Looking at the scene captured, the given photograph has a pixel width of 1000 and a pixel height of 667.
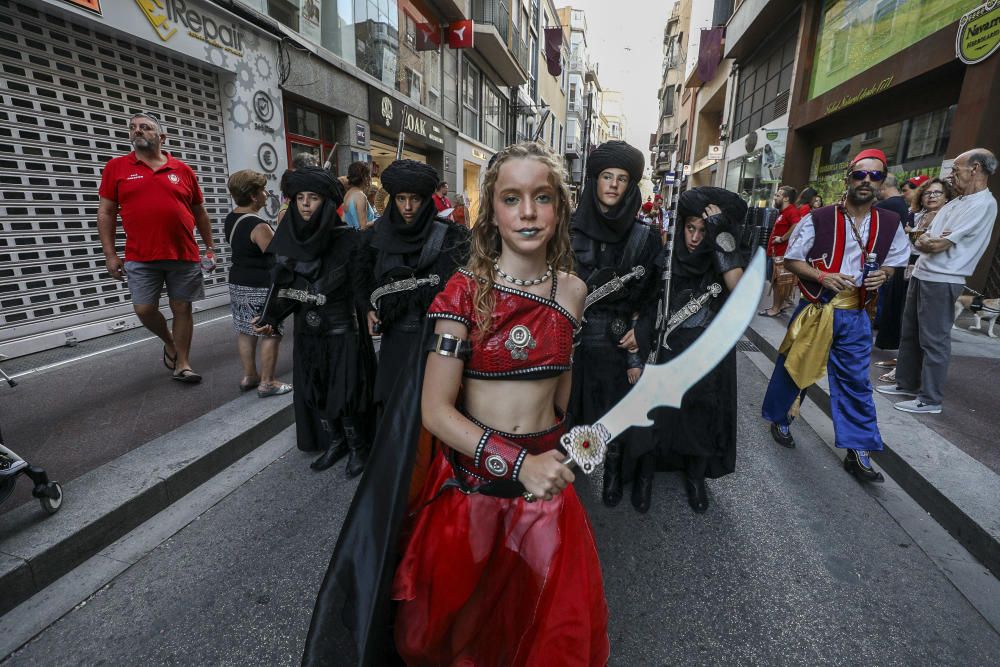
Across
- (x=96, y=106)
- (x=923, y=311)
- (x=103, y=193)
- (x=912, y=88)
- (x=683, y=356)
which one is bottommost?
(x=923, y=311)

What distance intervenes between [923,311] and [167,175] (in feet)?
21.9

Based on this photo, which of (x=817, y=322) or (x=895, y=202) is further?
(x=895, y=202)

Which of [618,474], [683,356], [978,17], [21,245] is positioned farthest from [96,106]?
[978,17]

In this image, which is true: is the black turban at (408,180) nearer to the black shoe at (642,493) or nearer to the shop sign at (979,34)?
the black shoe at (642,493)

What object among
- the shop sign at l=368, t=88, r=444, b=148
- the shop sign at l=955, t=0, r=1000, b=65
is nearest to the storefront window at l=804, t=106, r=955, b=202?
the shop sign at l=955, t=0, r=1000, b=65

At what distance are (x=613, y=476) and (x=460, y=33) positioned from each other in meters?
16.7

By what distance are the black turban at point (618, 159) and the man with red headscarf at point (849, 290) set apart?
5.28 feet

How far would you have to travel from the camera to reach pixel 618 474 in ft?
10.1

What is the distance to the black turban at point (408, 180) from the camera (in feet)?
9.64

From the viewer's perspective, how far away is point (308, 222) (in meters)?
3.14

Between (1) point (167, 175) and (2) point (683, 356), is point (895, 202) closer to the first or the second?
(2) point (683, 356)

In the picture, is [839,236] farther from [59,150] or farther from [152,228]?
[59,150]

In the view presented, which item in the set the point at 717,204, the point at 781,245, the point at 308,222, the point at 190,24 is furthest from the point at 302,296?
the point at 781,245

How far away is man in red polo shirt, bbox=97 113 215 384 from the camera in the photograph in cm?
413
